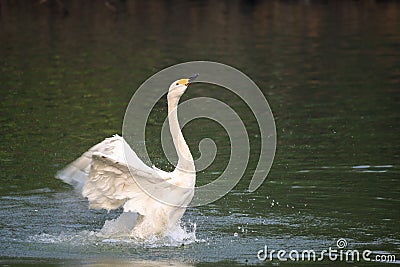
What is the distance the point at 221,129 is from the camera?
707 inches

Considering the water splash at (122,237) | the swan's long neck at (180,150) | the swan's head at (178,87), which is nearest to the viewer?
the swan's long neck at (180,150)

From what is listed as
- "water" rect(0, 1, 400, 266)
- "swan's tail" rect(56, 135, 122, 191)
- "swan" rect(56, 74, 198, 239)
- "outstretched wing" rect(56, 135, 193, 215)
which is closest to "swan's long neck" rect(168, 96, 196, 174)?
"swan" rect(56, 74, 198, 239)

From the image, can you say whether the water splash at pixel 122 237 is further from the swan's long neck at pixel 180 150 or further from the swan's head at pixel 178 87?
the swan's head at pixel 178 87

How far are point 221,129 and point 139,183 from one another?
25.5ft

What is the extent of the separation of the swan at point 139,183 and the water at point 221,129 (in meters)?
0.37

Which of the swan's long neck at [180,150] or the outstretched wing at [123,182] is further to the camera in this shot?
the swan's long neck at [180,150]

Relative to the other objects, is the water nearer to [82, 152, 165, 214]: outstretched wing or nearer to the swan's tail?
[82, 152, 165, 214]: outstretched wing

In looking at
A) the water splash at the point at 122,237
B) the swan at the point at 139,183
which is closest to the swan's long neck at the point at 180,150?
the swan at the point at 139,183

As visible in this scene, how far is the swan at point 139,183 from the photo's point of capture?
10078 millimetres

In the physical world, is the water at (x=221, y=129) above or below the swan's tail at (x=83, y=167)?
below

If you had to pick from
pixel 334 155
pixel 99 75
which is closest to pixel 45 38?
pixel 99 75

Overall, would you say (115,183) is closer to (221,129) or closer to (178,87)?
(178,87)

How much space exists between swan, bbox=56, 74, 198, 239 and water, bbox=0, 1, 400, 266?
366 millimetres

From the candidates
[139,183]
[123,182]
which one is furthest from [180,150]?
[123,182]
